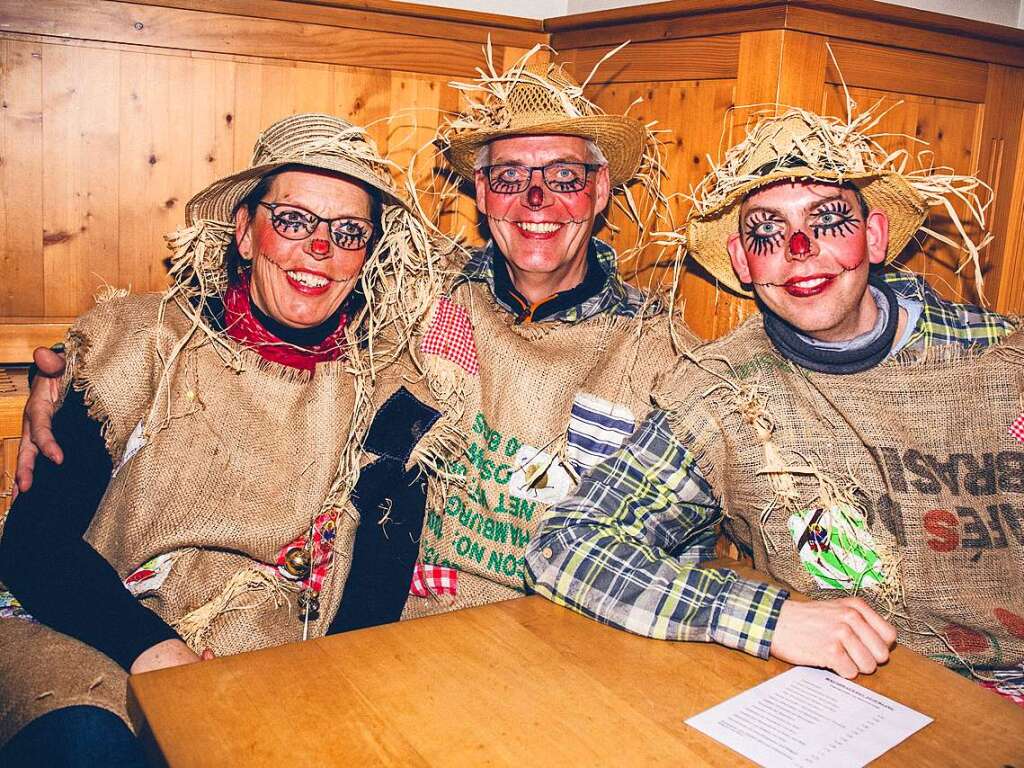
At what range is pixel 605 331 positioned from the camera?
2.44 m

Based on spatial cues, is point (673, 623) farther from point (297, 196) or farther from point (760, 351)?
point (297, 196)

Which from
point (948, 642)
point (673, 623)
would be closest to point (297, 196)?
point (673, 623)

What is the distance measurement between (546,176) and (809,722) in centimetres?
157

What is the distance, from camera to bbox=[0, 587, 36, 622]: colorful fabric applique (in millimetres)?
2062

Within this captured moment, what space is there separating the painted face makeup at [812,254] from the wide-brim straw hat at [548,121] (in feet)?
1.76

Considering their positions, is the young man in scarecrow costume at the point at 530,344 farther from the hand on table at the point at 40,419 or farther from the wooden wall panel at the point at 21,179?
the wooden wall panel at the point at 21,179

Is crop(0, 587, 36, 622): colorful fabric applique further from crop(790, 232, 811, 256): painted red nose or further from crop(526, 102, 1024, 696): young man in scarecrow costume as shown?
crop(790, 232, 811, 256): painted red nose

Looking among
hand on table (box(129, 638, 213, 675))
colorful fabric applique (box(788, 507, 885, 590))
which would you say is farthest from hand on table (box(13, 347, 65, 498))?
colorful fabric applique (box(788, 507, 885, 590))

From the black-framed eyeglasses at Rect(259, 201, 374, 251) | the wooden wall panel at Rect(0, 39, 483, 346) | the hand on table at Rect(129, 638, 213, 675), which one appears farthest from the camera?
the wooden wall panel at Rect(0, 39, 483, 346)

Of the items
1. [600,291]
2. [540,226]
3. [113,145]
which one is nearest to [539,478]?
[600,291]

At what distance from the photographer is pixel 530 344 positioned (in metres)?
2.46

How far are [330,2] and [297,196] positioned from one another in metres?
0.86

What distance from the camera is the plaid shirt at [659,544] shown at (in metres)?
1.64

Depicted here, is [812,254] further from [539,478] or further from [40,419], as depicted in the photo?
[40,419]
